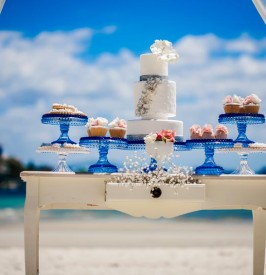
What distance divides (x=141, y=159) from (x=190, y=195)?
0.36 meters

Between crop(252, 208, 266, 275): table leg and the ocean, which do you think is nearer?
crop(252, 208, 266, 275): table leg

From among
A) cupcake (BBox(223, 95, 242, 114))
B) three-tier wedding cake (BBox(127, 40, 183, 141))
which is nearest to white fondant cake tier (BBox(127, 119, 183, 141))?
three-tier wedding cake (BBox(127, 40, 183, 141))

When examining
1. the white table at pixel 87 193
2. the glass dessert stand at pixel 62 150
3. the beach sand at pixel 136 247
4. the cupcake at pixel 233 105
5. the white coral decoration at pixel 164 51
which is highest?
the white coral decoration at pixel 164 51

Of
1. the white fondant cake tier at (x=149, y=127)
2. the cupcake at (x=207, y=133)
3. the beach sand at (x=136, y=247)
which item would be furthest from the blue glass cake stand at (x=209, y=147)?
the beach sand at (x=136, y=247)

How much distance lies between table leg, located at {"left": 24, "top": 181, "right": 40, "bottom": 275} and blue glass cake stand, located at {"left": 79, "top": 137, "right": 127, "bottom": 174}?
0.37 metres

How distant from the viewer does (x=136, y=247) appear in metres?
10.3

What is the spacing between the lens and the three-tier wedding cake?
4133mm

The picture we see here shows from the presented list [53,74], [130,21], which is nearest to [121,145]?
[130,21]

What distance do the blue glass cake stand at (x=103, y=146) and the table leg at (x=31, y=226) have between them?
1.21 feet

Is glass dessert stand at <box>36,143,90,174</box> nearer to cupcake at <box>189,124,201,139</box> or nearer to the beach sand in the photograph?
cupcake at <box>189,124,201,139</box>

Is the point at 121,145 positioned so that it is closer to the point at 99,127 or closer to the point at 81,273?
the point at 99,127

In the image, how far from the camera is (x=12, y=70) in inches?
466

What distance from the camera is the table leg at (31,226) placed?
399cm

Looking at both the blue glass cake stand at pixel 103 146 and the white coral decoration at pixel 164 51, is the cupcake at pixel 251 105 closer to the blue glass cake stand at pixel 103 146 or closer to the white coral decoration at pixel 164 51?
the white coral decoration at pixel 164 51
